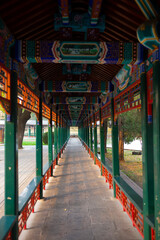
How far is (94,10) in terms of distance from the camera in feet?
7.66

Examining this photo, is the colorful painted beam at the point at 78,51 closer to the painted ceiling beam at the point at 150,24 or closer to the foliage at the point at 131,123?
the painted ceiling beam at the point at 150,24

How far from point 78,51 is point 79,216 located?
3733mm

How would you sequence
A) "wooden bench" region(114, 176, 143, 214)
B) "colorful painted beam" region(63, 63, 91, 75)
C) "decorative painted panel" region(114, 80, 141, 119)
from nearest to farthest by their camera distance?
"wooden bench" region(114, 176, 143, 214) < "decorative painted panel" region(114, 80, 141, 119) < "colorful painted beam" region(63, 63, 91, 75)

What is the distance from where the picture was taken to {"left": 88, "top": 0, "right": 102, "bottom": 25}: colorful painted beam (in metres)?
2.17

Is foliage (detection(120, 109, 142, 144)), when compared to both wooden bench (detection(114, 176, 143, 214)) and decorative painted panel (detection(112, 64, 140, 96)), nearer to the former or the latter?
decorative painted panel (detection(112, 64, 140, 96))

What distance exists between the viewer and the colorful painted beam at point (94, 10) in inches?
85.5

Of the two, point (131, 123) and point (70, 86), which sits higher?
point (70, 86)

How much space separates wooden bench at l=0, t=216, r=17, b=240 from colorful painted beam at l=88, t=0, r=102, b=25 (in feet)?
11.2

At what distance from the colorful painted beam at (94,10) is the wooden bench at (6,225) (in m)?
3.41

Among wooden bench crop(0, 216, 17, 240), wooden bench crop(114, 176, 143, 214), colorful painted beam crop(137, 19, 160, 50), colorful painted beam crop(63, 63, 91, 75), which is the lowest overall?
wooden bench crop(114, 176, 143, 214)

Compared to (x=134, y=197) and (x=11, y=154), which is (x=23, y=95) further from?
(x=134, y=197)

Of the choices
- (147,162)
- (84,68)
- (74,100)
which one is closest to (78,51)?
(84,68)

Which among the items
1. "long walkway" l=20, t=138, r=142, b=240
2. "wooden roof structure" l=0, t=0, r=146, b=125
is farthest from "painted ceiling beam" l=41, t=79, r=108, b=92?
"long walkway" l=20, t=138, r=142, b=240

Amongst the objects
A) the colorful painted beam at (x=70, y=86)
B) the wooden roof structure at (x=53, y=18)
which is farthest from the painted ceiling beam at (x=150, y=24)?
the colorful painted beam at (x=70, y=86)
